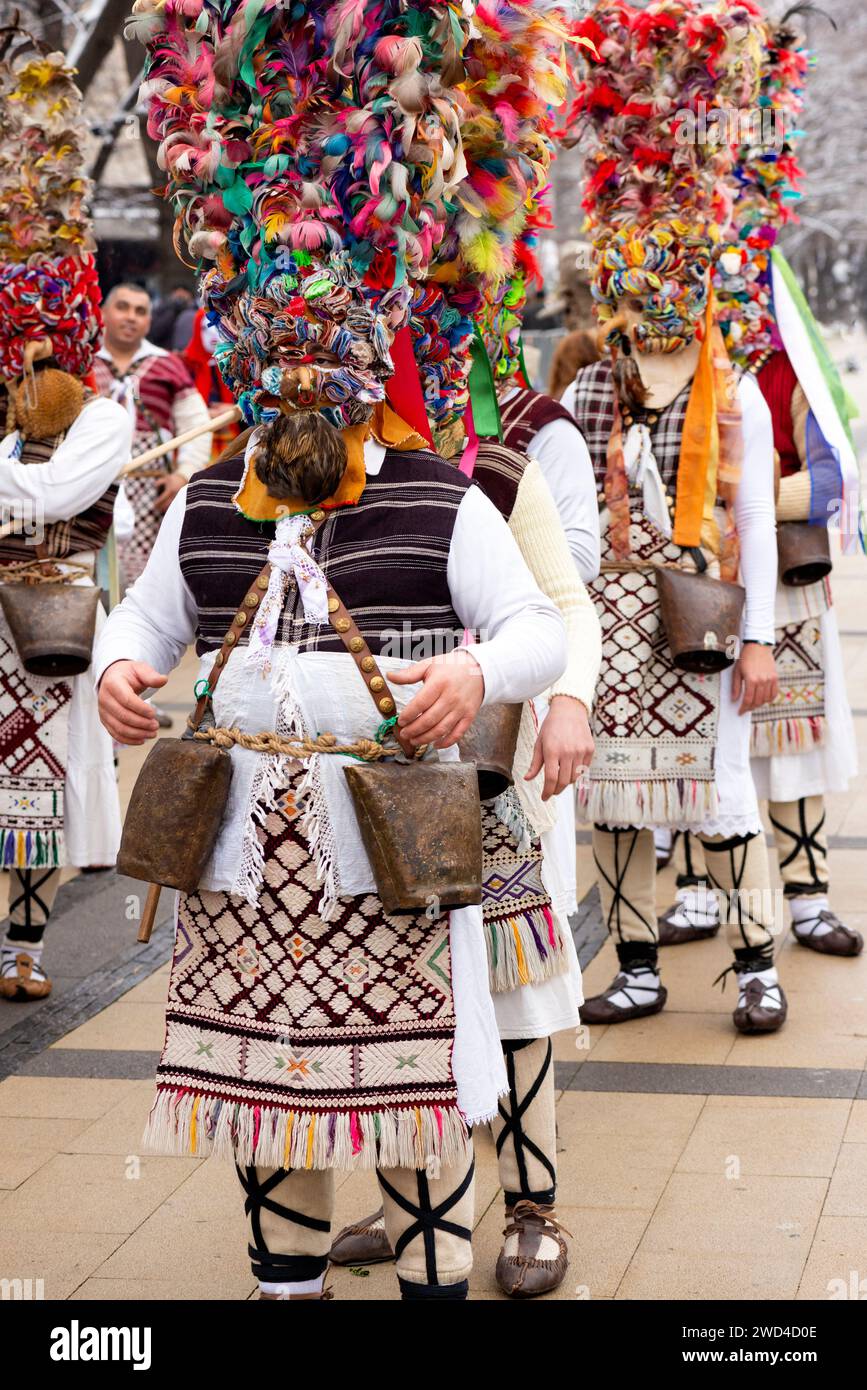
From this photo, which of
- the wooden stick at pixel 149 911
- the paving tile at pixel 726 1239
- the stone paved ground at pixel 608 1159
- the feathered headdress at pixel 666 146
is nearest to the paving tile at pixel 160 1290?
the stone paved ground at pixel 608 1159

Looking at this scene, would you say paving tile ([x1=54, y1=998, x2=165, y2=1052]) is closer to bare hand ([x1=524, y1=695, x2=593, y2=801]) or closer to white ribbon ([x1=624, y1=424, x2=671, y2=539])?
white ribbon ([x1=624, y1=424, x2=671, y2=539])

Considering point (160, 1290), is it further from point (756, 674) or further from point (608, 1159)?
point (756, 674)

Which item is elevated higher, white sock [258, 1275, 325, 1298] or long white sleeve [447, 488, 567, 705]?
long white sleeve [447, 488, 567, 705]

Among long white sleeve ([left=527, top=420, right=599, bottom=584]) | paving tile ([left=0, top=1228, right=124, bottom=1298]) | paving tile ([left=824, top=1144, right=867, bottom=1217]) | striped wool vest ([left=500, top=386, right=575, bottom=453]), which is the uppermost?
striped wool vest ([left=500, top=386, right=575, bottom=453])

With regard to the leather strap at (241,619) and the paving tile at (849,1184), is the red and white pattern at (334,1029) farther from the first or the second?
the paving tile at (849,1184)

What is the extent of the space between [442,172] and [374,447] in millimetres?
455

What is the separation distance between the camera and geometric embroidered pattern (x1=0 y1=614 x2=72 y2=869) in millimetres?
5207

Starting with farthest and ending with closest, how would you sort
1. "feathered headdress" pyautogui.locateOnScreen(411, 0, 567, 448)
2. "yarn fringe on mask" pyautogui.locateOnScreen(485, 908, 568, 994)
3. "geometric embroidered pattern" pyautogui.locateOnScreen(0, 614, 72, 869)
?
"geometric embroidered pattern" pyautogui.locateOnScreen(0, 614, 72, 869) < "yarn fringe on mask" pyautogui.locateOnScreen(485, 908, 568, 994) < "feathered headdress" pyautogui.locateOnScreen(411, 0, 567, 448)

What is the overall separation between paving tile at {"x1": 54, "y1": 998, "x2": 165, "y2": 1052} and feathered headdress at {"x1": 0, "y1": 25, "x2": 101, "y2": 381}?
1.85m

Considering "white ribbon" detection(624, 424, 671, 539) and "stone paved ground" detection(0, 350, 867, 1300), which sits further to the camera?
"white ribbon" detection(624, 424, 671, 539)

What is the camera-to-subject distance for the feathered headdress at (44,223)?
5.06 metres

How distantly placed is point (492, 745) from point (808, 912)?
2.89 meters

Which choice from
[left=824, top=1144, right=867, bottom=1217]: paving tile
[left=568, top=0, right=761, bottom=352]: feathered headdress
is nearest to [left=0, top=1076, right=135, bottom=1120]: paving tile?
[left=824, top=1144, right=867, bottom=1217]: paving tile

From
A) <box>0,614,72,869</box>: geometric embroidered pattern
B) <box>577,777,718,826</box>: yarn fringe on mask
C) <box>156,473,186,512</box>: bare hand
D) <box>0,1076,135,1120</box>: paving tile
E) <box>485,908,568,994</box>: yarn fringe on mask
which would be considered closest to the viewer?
<box>485,908,568,994</box>: yarn fringe on mask
